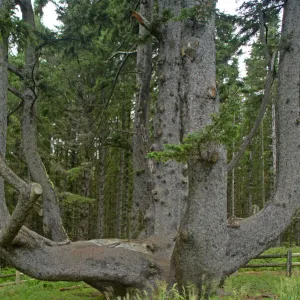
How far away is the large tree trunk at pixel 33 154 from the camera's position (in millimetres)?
8914

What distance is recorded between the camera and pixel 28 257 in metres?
5.38

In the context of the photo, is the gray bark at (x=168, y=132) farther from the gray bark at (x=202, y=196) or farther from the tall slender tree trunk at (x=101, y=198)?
the tall slender tree trunk at (x=101, y=198)

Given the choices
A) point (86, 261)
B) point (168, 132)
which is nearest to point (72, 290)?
point (86, 261)

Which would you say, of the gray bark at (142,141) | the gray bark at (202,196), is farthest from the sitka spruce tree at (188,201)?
the gray bark at (142,141)

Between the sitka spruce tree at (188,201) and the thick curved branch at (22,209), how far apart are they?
0.5 inches

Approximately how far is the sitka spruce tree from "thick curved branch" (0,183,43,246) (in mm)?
14

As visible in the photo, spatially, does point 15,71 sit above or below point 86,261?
above

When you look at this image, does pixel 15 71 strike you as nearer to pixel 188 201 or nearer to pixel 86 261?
pixel 86 261

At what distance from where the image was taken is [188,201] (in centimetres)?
502

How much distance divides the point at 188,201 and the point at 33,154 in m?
5.72

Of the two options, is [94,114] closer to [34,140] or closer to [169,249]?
[34,140]

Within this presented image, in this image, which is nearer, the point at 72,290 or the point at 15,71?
the point at 15,71

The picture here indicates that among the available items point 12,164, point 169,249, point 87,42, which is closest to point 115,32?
point 87,42

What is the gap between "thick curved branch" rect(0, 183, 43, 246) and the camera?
172 inches
